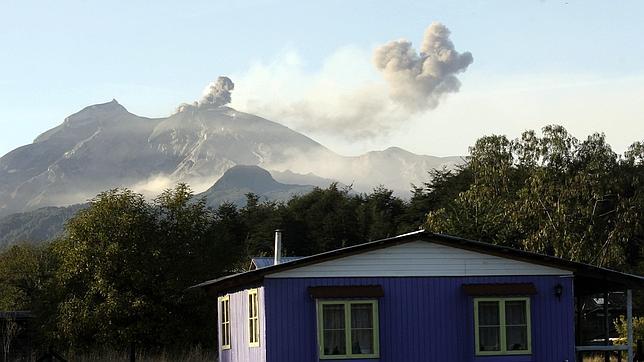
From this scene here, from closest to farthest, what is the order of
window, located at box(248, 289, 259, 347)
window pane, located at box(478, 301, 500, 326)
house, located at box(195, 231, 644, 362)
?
house, located at box(195, 231, 644, 362), window pane, located at box(478, 301, 500, 326), window, located at box(248, 289, 259, 347)

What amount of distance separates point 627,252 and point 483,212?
11.1 m

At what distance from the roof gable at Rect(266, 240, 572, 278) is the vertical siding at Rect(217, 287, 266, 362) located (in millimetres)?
1430

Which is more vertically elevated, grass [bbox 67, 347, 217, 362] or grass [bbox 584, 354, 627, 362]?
grass [bbox 67, 347, 217, 362]

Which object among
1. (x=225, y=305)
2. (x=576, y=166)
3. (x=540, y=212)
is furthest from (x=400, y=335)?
(x=576, y=166)

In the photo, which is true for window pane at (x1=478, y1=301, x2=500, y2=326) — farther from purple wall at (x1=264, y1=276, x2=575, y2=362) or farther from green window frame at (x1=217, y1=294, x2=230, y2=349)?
green window frame at (x1=217, y1=294, x2=230, y2=349)

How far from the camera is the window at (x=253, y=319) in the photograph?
2839 centimetres

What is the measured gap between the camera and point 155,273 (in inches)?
1741

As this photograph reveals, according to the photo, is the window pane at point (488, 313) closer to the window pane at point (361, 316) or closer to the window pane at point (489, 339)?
the window pane at point (489, 339)

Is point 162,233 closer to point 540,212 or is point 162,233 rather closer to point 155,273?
point 155,273

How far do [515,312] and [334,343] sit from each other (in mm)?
4349

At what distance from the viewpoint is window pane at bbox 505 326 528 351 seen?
91.6 ft

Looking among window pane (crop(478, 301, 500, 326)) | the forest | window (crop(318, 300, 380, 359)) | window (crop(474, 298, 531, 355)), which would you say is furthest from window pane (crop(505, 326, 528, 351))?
→ the forest

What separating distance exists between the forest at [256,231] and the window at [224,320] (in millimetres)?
10487

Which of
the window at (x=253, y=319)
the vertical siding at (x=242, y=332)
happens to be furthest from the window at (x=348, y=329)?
the window at (x=253, y=319)
